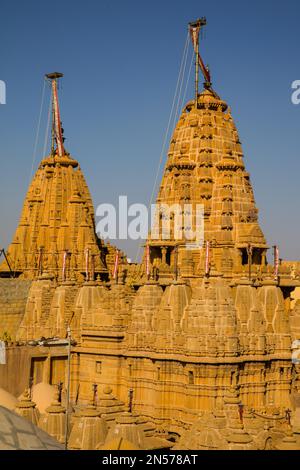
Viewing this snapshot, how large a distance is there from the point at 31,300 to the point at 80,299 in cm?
492

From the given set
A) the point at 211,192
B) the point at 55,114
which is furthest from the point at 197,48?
the point at 55,114

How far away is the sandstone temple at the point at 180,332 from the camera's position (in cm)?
4222

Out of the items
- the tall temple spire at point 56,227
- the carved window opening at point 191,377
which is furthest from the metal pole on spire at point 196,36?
the carved window opening at point 191,377

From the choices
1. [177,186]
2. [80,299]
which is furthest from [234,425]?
[177,186]

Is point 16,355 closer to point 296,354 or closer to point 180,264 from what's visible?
point 180,264

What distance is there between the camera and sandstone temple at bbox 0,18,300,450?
42.2 m

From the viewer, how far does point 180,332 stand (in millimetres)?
48719

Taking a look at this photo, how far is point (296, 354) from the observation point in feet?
176

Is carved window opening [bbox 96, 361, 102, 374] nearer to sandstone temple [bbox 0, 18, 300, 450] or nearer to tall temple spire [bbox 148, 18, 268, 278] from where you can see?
sandstone temple [bbox 0, 18, 300, 450]

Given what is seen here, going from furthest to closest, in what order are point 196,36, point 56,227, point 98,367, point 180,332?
point 56,227 → point 196,36 → point 98,367 → point 180,332

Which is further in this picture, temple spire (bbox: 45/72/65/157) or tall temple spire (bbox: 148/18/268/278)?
temple spire (bbox: 45/72/65/157)

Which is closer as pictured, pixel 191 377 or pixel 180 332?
pixel 191 377

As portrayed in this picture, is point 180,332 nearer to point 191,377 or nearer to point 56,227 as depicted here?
point 191,377

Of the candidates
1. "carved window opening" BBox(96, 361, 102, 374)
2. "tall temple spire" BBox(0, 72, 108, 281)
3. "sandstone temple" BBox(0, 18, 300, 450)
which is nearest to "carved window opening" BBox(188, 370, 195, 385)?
"sandstone temple" BBox(0, 18, 300, 450)
